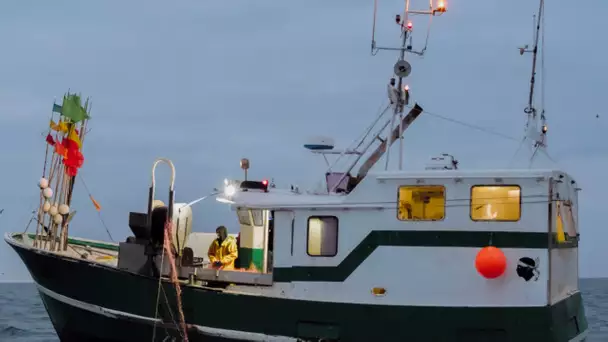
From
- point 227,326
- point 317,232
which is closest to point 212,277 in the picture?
point 227,326

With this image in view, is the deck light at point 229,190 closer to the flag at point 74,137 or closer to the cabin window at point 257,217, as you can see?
the cabin window at point 257,217

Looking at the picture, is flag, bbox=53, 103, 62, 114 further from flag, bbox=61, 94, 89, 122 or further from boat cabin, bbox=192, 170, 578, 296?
boat cabin, bbox=192, 170, 578, 296

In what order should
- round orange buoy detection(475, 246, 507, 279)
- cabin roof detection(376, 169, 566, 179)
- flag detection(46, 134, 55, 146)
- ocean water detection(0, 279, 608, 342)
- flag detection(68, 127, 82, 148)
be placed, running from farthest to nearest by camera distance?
ocean water detection(0, 279, 608, 342) → flag detection(46, 134, 55, 146) → flag detection(68, 127, 82, 148) → cabin roof detection(376, 169, 566, 179) → round orange buoy detection(475, 246, 507, 279)

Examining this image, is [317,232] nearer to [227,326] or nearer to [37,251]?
[227,326]

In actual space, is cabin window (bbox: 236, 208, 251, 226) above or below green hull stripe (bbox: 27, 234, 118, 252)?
above

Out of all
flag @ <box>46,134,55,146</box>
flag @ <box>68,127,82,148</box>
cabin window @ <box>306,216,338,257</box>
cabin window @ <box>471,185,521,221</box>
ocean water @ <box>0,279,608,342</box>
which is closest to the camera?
cabin window @ <box>471,185,521,221</box>

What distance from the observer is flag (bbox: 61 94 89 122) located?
1452 cm

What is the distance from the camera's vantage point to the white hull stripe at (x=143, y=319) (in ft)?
37.7

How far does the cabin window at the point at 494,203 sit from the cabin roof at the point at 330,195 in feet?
0.72

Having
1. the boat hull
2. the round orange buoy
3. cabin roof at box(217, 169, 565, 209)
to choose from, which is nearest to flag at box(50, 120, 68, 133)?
the boat hull

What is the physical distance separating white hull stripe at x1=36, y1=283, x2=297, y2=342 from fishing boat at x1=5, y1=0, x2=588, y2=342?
0.06 feet

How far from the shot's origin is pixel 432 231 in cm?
1088

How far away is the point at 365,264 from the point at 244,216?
242 centimetres

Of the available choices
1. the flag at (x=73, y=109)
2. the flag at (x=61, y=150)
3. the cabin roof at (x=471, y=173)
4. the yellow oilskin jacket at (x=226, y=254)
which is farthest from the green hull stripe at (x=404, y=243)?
the flag at (x=73, y=109)
